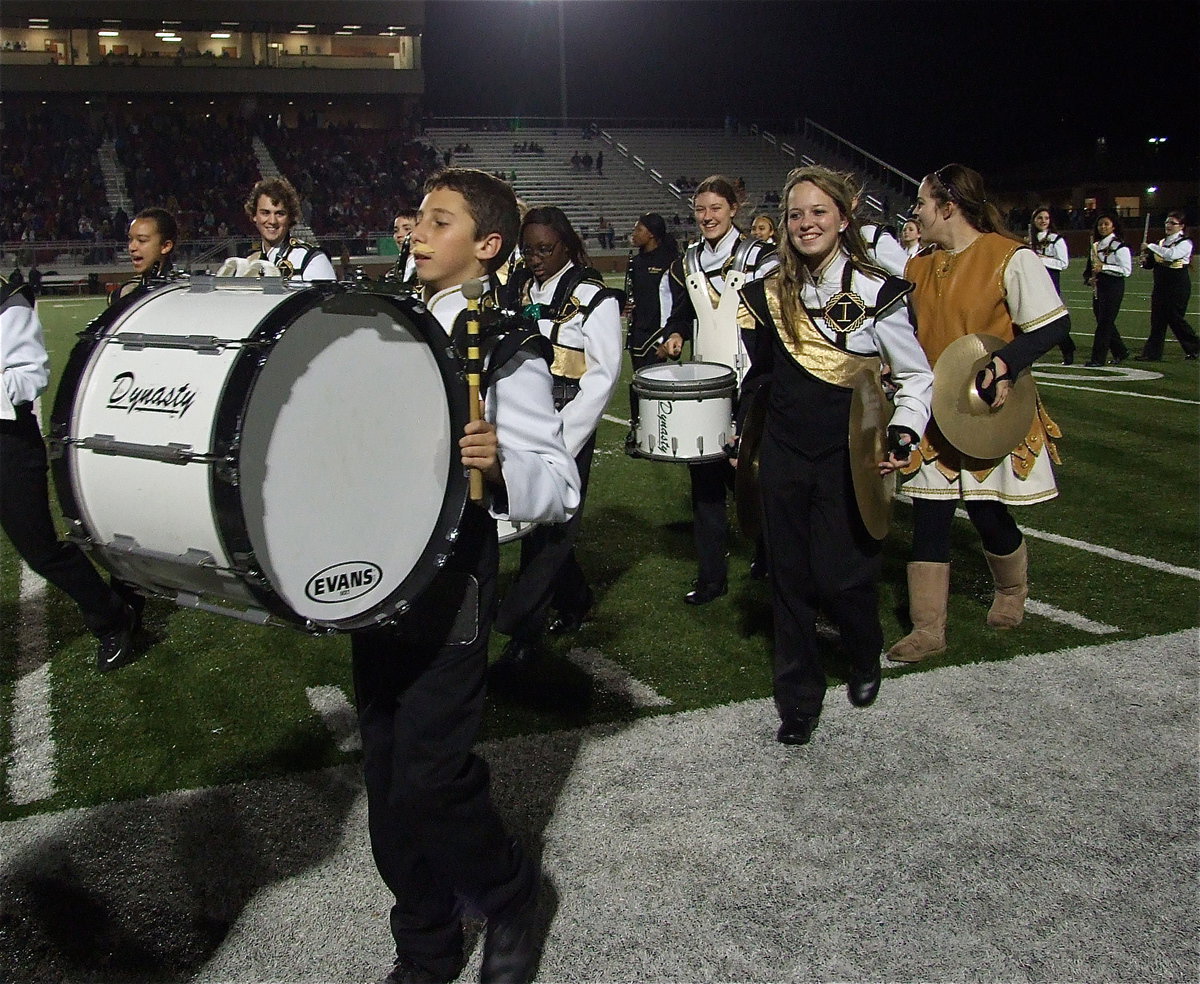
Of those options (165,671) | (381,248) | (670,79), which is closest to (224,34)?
(670,79)

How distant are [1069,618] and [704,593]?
1.62 metres

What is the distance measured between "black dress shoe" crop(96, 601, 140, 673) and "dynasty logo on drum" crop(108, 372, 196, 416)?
8.90 feet

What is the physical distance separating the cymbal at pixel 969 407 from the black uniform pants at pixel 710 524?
1.30 m

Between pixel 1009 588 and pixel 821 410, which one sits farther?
pixel 1009 588

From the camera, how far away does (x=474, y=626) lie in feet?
7.75

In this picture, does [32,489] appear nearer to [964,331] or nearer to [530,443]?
[530,443]

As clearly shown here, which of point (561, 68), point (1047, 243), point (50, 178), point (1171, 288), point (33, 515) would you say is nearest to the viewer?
point (33, 515)

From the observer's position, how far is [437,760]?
7.64 ft

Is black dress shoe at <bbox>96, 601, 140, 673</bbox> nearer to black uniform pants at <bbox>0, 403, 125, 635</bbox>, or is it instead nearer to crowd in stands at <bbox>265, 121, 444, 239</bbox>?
black uniform pants at <bbox>0, 403, 125, 635</bbox>

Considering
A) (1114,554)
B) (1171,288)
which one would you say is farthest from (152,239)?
(1171,288)

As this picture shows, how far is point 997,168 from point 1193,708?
4966 cm

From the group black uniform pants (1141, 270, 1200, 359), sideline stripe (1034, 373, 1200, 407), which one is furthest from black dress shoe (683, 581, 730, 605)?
black uniform pants (1141, 270, 1200, 359)

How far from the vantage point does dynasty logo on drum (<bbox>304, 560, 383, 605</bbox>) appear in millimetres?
2146

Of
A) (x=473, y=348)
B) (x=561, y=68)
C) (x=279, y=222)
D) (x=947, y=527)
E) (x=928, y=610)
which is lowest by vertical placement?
(x=928, y=610)
